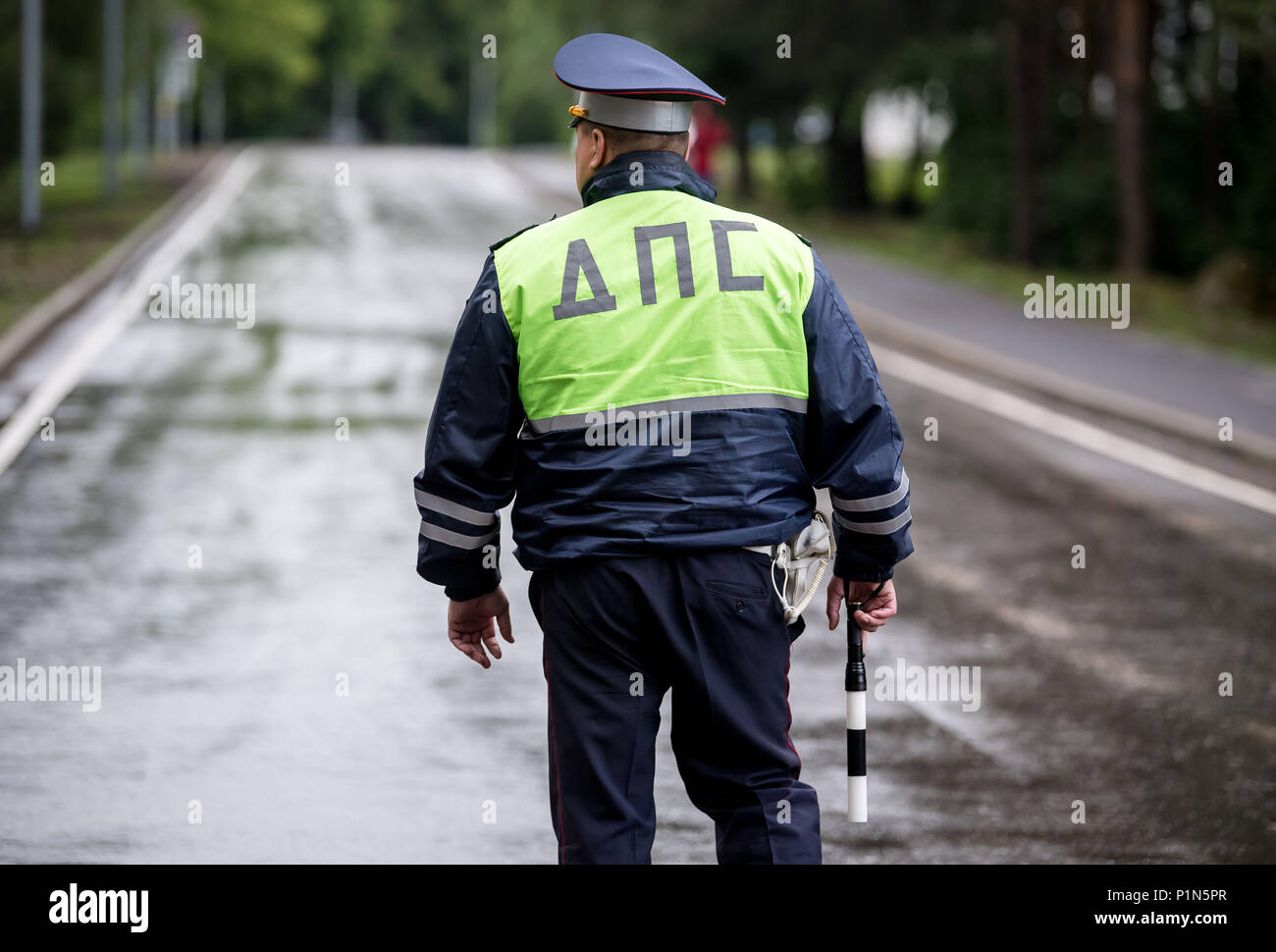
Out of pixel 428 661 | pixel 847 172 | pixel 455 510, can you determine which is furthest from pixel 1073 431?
pixel 847 172

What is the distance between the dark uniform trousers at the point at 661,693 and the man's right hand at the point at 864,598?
1.04ft

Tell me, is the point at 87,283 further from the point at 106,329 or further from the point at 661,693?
the point at 661,693

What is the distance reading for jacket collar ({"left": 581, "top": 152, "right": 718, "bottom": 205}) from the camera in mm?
3867

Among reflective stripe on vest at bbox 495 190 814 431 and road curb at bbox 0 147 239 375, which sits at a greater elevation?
reflective stripe on vest at bbox 495 190 814 431

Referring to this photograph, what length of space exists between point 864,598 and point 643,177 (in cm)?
104

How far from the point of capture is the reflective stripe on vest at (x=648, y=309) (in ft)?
12.4

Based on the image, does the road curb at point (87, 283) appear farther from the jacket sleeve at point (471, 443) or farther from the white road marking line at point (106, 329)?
the jacket sleeve at point (471, 443)

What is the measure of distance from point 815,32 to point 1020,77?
6.47 m

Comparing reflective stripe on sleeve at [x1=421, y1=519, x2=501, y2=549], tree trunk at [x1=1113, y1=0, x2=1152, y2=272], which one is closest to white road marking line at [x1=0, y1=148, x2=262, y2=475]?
reflective stripe on sleeve at [x1=421, y1=519, x2=501, y2=549]

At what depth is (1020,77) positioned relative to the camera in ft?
85.4

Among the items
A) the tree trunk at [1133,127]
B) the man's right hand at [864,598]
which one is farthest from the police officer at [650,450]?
the tree trunk at [1133,127]

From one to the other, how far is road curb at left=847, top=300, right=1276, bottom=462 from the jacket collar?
957 cm

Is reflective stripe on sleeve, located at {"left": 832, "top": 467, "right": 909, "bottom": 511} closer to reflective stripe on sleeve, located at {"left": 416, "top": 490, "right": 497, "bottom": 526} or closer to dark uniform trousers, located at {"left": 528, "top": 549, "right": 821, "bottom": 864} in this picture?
dark uniform trousers, located at {"left": 528, "top": 549, "right": 821, "bottom": 864}
